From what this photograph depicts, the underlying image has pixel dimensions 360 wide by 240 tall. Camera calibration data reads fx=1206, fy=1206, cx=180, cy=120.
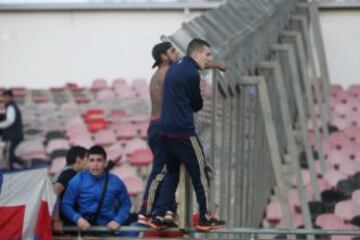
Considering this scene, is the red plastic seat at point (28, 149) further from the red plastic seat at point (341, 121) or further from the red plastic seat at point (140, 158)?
the red plastic seat at point (341, 121)

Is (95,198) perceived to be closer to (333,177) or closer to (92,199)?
(92,199)

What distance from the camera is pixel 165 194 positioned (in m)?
9.55

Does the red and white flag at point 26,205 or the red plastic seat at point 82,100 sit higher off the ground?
the red plastic seat at point 82,100

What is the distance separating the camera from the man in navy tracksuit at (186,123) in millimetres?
9352

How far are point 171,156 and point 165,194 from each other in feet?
1.00

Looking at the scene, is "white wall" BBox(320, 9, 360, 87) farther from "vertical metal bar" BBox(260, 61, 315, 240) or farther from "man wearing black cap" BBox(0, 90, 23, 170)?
"vertical metal bar" BBox(260, 61, 315, 240)

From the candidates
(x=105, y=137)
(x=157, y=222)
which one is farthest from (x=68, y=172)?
(x=105, y=137)

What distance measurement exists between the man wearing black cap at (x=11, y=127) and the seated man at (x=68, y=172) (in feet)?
27.1

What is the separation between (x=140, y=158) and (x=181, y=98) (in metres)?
8.76

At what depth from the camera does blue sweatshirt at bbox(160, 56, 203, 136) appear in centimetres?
934

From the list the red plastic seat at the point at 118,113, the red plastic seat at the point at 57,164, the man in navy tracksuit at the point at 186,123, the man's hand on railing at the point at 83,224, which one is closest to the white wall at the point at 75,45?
the red plastic seat at the point at 118,113

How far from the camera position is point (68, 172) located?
1025 centimetres

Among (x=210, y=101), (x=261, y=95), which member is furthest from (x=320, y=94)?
(x=210, y=101)

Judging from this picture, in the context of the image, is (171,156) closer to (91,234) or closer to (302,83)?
(91,234)
